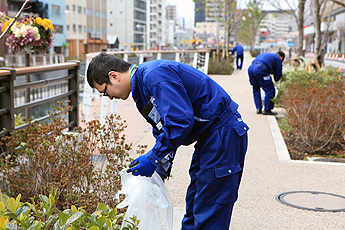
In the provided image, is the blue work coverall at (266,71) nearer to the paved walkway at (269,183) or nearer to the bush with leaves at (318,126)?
the paved walkway at (269,183)

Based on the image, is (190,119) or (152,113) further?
(152,113)

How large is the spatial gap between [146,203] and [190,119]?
68 centimetres

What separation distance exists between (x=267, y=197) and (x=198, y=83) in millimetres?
2480

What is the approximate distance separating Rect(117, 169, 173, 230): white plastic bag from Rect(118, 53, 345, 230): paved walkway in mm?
935

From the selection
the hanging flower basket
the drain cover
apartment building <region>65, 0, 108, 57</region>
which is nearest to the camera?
the drain cover

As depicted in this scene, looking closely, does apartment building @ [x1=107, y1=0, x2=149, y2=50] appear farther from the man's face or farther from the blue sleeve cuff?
the blue sleeve cuff

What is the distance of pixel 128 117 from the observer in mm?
10008

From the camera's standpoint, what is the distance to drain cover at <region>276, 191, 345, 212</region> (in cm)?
433

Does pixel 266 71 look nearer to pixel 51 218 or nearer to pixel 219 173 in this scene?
pixel 219 173

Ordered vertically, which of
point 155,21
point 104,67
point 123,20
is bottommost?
point 104,67

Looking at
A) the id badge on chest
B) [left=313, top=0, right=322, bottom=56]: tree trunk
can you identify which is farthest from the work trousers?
[left=313, top=0, right=322, bottom=56]: tree trunk

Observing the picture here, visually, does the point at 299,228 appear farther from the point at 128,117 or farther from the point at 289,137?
the point at 128,117

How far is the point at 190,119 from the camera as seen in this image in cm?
234

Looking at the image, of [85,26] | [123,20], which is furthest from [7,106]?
[123,20]
